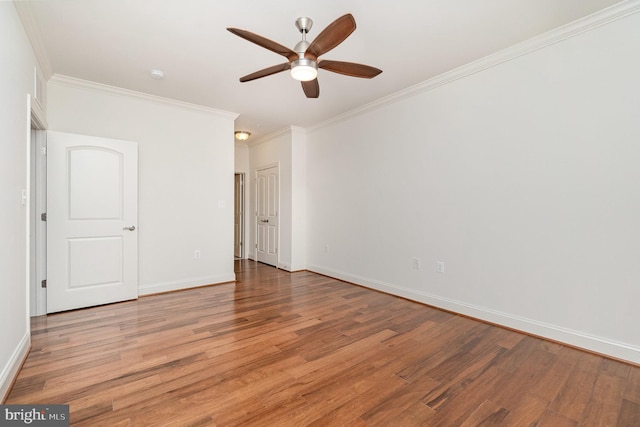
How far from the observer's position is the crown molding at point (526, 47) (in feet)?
7.58

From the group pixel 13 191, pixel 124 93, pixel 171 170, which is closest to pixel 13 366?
pixel 13 191

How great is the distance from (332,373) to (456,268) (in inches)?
78.6

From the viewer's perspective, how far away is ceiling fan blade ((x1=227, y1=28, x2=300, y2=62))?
1942 millimetres

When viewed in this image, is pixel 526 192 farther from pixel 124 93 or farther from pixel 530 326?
pixel 124 93

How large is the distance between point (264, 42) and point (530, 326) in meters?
3.35

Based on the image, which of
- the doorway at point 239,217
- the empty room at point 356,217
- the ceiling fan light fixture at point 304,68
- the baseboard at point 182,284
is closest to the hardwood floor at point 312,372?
the empty room at point 356,217

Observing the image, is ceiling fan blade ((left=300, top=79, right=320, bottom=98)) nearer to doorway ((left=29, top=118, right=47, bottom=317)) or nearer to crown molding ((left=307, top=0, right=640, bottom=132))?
crown molding ((left=307, top=0, right=640, bottom=132))

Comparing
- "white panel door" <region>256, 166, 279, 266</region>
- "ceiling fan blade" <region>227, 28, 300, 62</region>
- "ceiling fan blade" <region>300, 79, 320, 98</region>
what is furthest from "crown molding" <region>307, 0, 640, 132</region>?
"white panel door" <region>256, 166, 279, 266</region>

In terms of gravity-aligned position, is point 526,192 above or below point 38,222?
above

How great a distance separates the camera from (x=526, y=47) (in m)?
2.78

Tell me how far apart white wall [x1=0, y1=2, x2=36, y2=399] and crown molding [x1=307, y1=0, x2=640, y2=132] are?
3.69 metres

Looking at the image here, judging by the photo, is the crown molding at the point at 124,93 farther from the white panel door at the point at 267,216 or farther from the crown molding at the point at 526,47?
the crown molding at the point at 526,47

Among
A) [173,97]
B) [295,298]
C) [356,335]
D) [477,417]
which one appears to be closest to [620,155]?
[477,417]

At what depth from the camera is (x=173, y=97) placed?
4086mm
